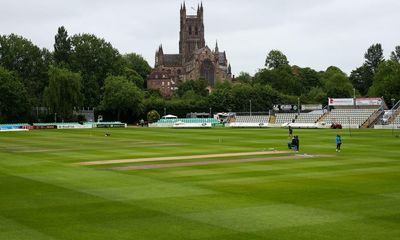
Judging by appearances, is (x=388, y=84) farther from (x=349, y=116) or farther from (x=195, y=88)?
(x=195, y=88)

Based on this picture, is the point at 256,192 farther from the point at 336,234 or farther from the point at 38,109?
the point at 38,109

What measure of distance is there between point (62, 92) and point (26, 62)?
27.0 m

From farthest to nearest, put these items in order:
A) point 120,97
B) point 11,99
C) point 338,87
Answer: point 338,87 → point 120,97 → point 11,99

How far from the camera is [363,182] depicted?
1053 inches

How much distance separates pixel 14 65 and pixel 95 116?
23.7 meters

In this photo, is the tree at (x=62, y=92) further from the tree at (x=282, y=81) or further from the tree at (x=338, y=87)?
the tree at (x=282, y=81)

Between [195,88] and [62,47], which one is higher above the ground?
[62,47]

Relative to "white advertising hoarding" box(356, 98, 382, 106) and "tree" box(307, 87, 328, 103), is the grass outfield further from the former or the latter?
"tree" box(307, 87, 328, 103)

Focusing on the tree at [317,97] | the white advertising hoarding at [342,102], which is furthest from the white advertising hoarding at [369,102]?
the tree at [317,97]

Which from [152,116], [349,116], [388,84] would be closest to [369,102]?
[349,116]

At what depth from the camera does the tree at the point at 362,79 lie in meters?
191

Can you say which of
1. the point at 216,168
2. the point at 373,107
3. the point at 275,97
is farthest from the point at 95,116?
the point at 216,168

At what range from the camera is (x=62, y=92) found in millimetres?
119500

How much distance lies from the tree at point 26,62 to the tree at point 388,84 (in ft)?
257
